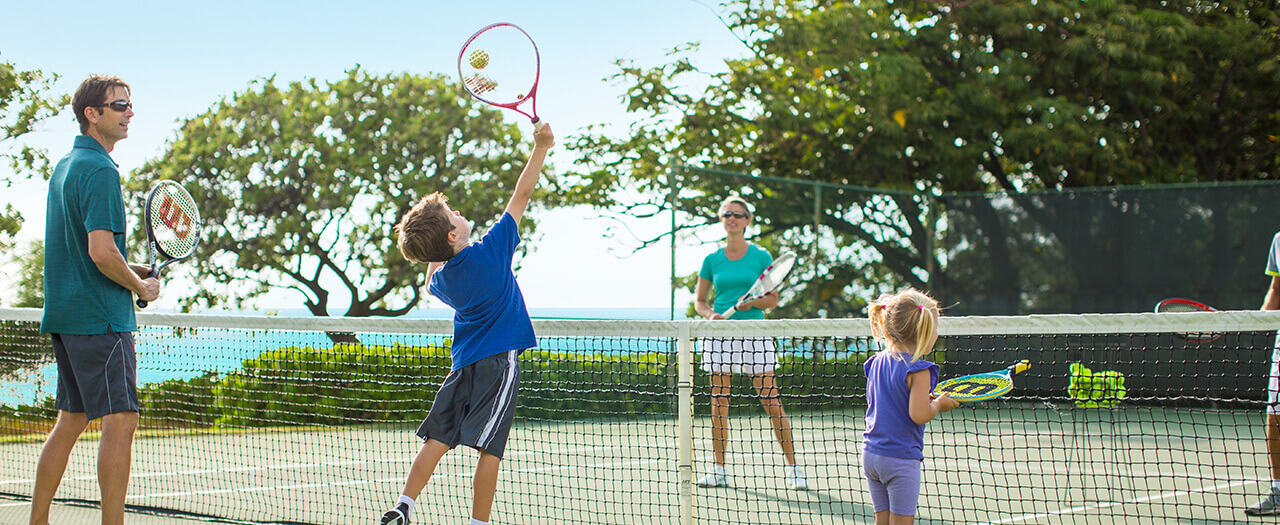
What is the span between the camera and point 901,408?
115 inches

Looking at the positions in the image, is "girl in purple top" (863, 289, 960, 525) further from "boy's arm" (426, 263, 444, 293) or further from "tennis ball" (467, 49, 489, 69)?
"tennis ball" (467, 49, 489, 69)

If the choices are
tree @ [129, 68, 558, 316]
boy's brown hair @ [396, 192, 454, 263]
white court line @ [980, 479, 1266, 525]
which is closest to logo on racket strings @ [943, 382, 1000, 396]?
white court line @ [980, 479, 1266, 525]

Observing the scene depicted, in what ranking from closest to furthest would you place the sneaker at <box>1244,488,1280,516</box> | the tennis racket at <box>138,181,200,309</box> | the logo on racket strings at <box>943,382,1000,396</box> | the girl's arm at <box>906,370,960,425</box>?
the girl's arm at <box>906,370,960,425</box>, the logo on racket strings at <box>943,382,1000,396</box>, the tennis racket at <box>138,181,200,309</box>, the sneaker at <box>1244,488,1280,516</box>

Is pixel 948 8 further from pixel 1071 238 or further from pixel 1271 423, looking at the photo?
pixel 1271 423

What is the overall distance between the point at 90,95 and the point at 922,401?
111 inches

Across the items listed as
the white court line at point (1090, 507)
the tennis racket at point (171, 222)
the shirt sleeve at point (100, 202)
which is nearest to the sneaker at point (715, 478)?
the white court line at point (1090, 507)

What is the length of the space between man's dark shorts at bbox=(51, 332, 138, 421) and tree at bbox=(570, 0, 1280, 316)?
7.05m

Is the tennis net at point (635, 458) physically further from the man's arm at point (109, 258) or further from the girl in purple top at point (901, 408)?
the man's arm at point (109, 258)

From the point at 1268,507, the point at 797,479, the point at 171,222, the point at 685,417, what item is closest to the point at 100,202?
the point at 171,222

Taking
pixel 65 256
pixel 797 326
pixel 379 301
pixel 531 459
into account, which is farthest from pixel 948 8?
pixel 379 301

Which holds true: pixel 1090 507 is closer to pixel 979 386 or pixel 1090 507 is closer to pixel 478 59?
pixel 979 386

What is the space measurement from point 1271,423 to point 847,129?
754 cm

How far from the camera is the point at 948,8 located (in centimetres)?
1176

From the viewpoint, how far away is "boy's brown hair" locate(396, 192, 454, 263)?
3.19 metres
